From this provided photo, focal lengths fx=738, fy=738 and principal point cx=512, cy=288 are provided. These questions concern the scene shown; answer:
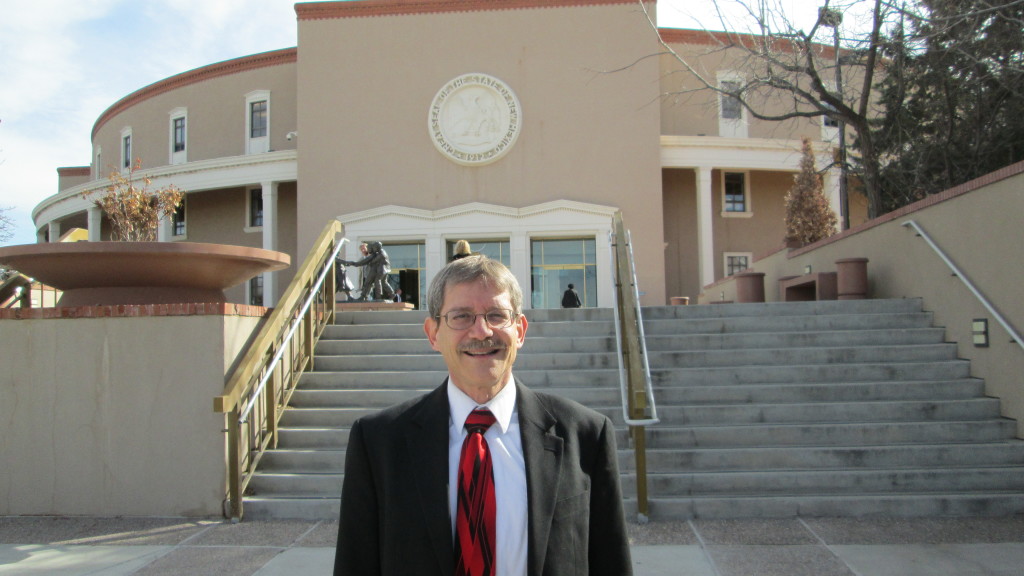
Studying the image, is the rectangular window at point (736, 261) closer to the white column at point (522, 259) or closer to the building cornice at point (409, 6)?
the white column at point (522, 259)

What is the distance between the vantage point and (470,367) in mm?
2248

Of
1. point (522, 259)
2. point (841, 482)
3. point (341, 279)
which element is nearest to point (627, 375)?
point (841, 482)

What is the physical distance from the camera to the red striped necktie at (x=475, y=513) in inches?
84.0

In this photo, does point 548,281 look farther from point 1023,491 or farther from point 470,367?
point 470,367

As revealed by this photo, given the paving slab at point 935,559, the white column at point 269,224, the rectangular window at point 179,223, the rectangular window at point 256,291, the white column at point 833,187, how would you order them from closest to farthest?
the paving slab at point 935,559, the white column at point 833,187, the white column at point 269,224, the rectangular window at point 256,291, the rectangular window at point 179,223

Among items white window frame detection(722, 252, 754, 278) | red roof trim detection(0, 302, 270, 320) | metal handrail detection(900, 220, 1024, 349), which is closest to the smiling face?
red roof trim detection(0, 302, 270, 320)

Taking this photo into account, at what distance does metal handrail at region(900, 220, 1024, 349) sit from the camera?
680 cm

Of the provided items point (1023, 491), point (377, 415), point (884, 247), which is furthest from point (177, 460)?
point (884, 247)

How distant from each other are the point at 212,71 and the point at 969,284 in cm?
2894

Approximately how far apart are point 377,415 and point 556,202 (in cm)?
1965

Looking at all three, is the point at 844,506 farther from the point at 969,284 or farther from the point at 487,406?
the point at 487,406

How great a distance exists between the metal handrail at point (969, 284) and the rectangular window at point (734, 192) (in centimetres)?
1674

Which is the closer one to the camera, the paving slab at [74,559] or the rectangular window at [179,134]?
the paving slab at [74,559]

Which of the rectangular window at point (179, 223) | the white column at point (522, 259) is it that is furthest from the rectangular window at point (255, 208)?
the white column at point (522, 259)
